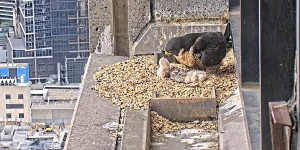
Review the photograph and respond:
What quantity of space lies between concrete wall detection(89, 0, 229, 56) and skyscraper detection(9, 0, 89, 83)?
1819 centimetres

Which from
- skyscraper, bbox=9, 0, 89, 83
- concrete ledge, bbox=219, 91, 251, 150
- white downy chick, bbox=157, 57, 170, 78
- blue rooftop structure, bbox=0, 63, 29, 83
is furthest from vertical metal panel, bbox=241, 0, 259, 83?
skyscraper, bbox=9, 0, 89, 83

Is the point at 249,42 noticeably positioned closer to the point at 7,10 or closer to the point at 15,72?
the point at 15,72

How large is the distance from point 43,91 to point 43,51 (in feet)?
17.6

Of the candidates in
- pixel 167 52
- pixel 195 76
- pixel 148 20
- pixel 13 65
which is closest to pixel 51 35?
pixel 13 65

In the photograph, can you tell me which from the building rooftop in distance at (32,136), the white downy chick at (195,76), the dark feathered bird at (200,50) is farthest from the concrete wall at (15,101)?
the white downy chick at (195,76)

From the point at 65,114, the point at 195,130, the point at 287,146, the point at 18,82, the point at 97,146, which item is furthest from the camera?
the point at 18,82

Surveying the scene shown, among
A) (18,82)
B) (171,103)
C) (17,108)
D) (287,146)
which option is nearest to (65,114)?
(17,108)

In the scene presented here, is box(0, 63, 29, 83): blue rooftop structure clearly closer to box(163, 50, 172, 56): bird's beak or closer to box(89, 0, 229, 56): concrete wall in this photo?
box(89, 0, 229, 56): concrete wall

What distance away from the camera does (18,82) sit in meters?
24.2

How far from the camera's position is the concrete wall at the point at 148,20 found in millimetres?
7914

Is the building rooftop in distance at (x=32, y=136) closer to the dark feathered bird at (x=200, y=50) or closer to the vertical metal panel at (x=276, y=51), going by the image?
the dark feathered bird at (x=200, y=50)

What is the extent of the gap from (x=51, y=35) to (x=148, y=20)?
19989 millimetres

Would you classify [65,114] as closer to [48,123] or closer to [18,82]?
[48,123]

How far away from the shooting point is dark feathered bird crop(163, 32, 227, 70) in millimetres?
6254
